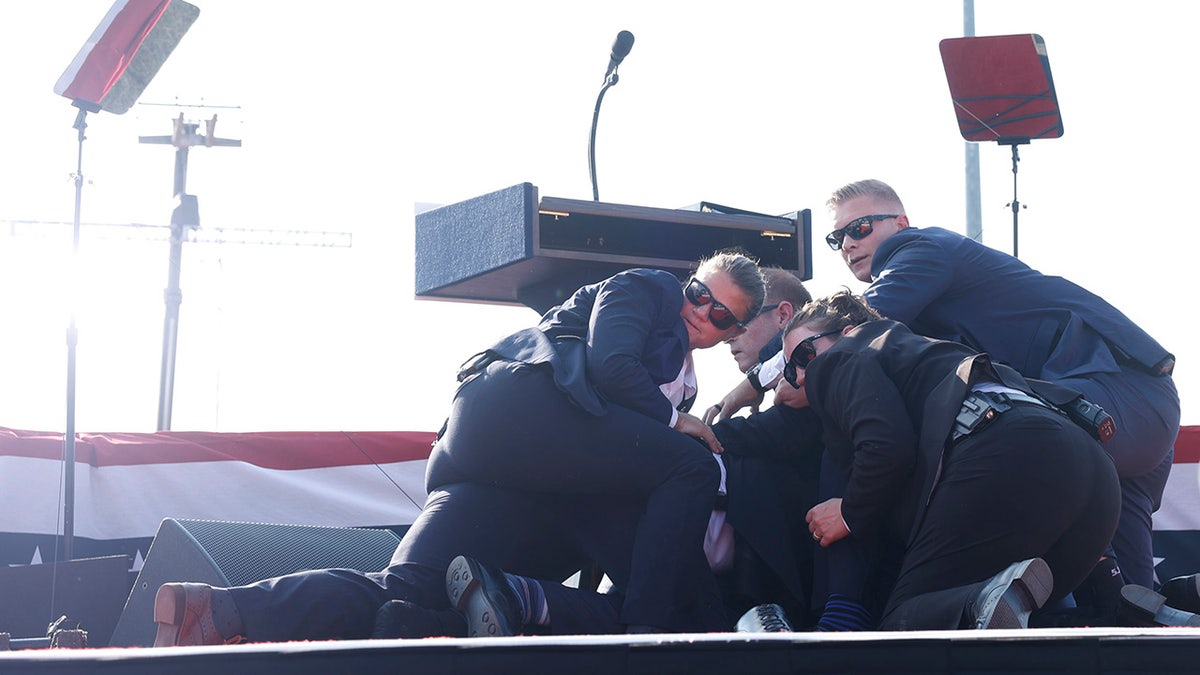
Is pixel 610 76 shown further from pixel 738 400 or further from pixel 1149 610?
pixel 1149 610

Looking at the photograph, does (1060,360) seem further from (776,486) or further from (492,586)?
(492,586)

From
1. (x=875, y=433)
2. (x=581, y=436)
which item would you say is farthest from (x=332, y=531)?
(x=875, y=433)

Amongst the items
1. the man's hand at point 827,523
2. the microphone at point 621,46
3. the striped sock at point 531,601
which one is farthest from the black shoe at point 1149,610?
the microphone at point 621,46

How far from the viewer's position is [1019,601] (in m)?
1.99

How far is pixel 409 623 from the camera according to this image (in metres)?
2.13

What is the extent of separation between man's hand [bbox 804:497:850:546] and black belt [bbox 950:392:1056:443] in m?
0.28

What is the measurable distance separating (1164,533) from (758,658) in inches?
160

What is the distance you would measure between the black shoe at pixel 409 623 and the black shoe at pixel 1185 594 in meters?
1.39

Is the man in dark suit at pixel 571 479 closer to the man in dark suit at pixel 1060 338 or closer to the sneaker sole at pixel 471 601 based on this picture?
the sneaker sole at pixel 471 601

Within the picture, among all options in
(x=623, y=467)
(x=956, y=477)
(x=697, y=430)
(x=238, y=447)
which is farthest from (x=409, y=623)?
(x=238, y=447)

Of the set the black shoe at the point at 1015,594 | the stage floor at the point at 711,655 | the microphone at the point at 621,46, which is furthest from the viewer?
the microphone at the point at 621,46

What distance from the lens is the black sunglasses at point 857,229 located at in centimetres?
296

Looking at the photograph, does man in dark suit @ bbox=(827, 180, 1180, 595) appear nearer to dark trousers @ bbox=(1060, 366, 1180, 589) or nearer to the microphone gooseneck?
dark trousers @ bbox=(1060, 366, 1180, 589)

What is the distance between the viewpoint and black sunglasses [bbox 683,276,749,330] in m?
2.71
